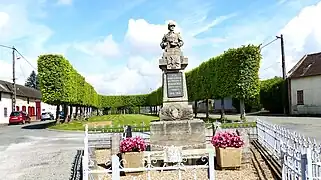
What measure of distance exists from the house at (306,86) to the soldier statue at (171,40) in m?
33.7

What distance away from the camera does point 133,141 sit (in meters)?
9.90

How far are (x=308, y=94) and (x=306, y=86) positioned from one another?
106cm

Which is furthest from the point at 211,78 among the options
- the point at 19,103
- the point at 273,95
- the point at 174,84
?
the point at 19,103

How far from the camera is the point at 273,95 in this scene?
171ft

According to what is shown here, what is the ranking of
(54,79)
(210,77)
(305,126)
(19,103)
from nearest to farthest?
(305,126) → (54,79) → (210,77) → (19,103)

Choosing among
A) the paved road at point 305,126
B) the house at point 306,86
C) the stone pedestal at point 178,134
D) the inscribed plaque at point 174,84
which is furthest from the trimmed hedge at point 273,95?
the stone pedestal at point 178,134

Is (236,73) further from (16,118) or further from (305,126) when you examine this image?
(16,118)

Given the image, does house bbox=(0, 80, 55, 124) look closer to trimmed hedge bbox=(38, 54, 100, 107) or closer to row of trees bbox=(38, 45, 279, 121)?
row of trees bbox=(38, 45, 279, 121)

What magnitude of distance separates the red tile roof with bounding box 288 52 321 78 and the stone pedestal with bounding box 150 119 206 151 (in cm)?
3482

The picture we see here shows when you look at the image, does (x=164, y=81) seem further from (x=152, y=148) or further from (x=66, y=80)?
(x=66, y=80)

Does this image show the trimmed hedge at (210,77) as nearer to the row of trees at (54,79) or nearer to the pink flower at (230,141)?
the row of trees at (54,79)

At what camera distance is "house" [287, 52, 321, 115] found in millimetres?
43600

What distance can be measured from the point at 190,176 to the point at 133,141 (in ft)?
5.55

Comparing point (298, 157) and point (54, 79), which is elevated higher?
point (54, 79)
